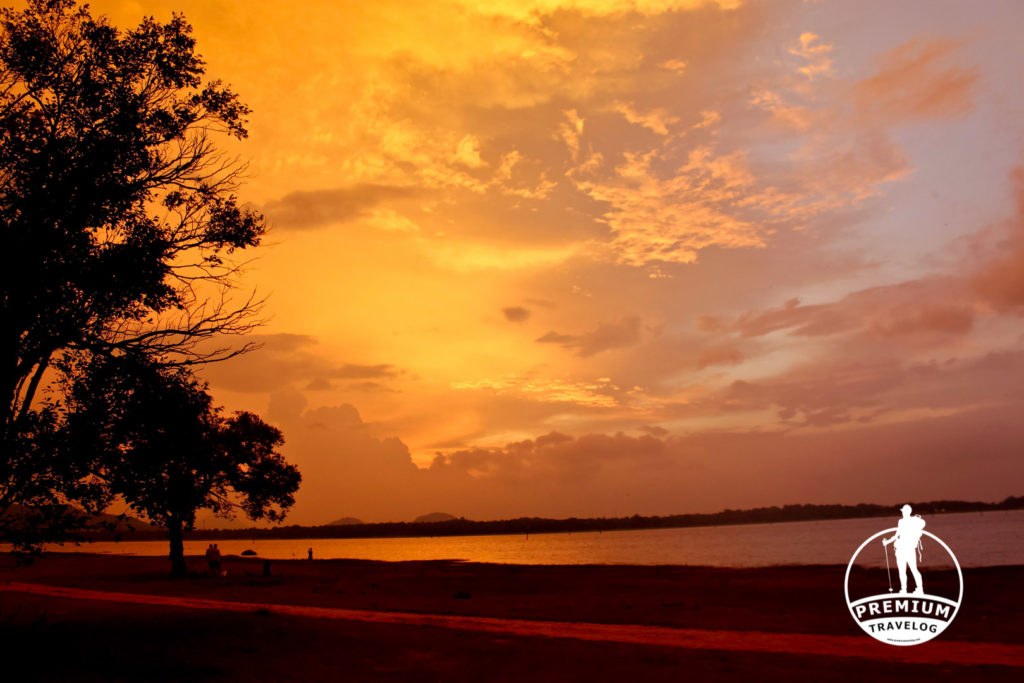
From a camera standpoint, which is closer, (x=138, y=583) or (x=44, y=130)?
(x=44, y=130)

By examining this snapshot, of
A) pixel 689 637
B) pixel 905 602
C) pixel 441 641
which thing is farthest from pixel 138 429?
pixel 905 602

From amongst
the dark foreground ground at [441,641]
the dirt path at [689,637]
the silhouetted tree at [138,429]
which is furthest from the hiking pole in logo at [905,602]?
the silhouetted tree at [138,429]

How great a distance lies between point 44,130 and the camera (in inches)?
596

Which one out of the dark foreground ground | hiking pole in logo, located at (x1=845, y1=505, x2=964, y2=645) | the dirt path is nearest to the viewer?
the dark foreground ground

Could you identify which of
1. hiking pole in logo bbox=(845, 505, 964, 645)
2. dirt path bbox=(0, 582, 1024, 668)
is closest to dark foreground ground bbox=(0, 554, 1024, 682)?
hiking pole in logo bbox=(845, 505, 964, 645)

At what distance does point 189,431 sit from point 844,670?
14.5 m

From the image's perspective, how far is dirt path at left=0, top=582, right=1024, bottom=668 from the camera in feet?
49.2

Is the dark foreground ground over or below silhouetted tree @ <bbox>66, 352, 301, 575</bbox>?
below

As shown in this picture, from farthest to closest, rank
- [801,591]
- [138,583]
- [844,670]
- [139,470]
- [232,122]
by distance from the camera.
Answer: [138,583]
[801,591]
[232,122]
[139,470]
[844,670]

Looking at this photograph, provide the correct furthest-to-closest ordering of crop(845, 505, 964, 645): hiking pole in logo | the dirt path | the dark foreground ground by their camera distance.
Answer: crop(845, 505, 964, 645): hiking pole in logo → the dirt path → the dark foreground ground

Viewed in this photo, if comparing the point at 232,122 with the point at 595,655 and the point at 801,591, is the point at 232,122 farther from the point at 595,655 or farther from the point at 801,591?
the point at 801,591

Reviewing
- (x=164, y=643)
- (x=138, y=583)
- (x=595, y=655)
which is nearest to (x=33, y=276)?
(x=164, y=643)

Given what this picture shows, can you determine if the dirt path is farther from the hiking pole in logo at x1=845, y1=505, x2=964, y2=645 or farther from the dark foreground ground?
the hiking pole in logo at x1=845, y1=505, x2=964, y2=645

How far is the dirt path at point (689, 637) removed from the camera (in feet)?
49.2
